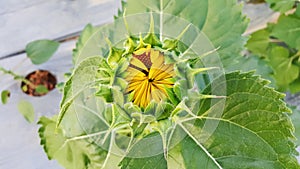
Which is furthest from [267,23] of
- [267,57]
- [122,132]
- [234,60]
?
[122,132]

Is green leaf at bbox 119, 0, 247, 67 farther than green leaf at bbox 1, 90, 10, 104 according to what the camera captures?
No

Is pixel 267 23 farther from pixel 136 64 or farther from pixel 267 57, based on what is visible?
pixel 136 64

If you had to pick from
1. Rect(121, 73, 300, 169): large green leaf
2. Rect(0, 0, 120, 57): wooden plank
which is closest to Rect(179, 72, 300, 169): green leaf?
Rect(121, 73, 300, 169): large green leaf

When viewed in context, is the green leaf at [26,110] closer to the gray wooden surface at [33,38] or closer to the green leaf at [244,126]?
the gray wooden surface at [33,38]

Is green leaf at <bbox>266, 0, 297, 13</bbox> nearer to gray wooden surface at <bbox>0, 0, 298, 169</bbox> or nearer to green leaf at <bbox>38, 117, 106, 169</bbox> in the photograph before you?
gray wooden surface at <bbox>0, 0, 298, 169</bbox>

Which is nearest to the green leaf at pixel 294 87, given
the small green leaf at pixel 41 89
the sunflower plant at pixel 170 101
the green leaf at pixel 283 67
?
the green leaf at pixel 283 67

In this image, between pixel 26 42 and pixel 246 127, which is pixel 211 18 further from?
pixel 26 42

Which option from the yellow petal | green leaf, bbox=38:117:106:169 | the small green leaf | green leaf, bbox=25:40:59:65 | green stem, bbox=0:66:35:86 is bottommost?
green leaf, bbox=38:117:106:169

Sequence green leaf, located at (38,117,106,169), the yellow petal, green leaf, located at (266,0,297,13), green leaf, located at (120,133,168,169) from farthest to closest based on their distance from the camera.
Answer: green leaf, located at (266,0,297,13) < green leaf, located at (38,117,106,169) < green leaf, located at (120,133,168,169) < the yellow petal

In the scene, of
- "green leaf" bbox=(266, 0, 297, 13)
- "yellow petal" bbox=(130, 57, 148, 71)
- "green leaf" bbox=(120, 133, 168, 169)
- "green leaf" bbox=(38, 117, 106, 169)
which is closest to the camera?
"yellow petal" bbox=(130, 57, 148, 71)
